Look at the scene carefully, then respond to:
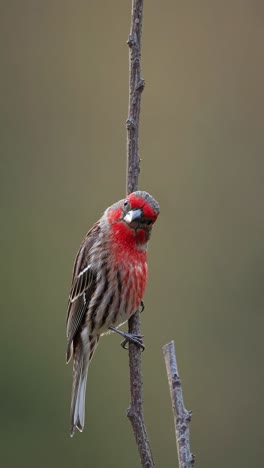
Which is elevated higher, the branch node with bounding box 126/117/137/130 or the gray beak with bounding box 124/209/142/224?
the gray beak with bounding box 124/209/142/224

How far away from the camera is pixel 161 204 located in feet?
27.6

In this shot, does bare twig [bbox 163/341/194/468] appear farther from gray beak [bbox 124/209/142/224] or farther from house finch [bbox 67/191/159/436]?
house finch [bbox 67/191/159/436]

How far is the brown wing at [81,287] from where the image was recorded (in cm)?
492

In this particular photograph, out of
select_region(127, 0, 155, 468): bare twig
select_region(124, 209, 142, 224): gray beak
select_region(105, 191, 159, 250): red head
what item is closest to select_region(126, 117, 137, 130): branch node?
select_region(127, 0, 155, 468): bare twig

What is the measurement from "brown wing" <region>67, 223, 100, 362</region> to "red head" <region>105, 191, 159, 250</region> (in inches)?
6.3

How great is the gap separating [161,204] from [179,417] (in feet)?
17.3

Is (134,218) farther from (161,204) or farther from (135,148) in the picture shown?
(161,204)

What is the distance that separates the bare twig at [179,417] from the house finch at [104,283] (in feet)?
3.94

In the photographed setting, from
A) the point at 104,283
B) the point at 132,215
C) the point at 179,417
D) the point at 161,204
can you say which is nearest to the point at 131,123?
the point at 132,215

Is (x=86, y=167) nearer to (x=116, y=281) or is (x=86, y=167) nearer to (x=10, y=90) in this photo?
(x=10, y=90)

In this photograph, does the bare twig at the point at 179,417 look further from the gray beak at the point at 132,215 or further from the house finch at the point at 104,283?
the house finch at the point at 104,283

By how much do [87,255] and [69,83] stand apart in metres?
4.94

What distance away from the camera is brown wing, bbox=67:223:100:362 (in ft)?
16.1

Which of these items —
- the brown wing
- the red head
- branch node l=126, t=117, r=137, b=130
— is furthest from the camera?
the brown wing
